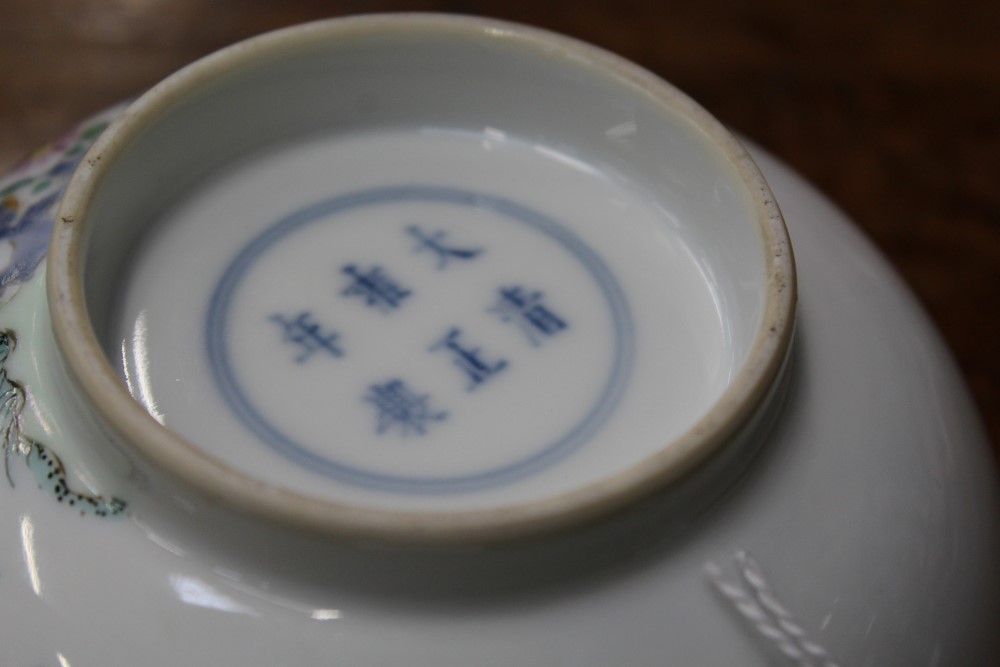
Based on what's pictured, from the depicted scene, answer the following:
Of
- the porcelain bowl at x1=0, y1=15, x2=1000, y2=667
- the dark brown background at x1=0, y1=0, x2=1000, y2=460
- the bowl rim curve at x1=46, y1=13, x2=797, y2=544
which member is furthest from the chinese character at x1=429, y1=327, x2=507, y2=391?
the dark brown background at x1=0, y1=0, x2=1000, y2=460

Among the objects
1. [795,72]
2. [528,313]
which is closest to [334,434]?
Result: [528,313]

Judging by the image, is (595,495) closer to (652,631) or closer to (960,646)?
(652,631)

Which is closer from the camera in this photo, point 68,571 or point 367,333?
point 68,571

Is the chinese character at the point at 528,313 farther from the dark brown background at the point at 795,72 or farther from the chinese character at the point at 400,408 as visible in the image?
the dark brown background at the point at 795,72

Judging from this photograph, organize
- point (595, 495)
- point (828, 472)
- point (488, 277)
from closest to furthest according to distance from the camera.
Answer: point (595, 495) → point (828, 472) → point (488, 277)

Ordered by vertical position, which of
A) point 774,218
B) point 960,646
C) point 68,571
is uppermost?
point 774,218

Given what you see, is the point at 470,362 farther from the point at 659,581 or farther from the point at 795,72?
the point at 795,72

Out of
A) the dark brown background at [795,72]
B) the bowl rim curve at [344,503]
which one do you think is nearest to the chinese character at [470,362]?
the bowl rim curve at [344,503]

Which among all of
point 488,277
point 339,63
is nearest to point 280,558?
point 488,277
